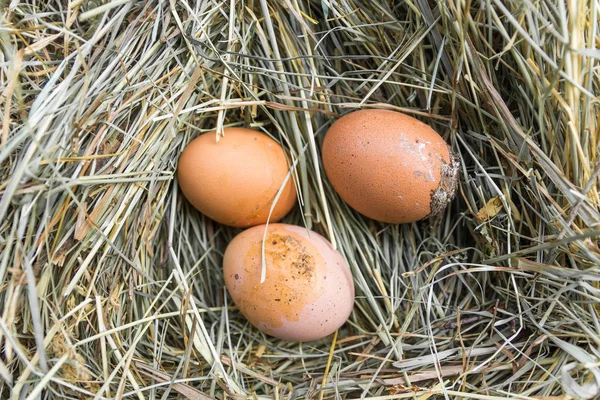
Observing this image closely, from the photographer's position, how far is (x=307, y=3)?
1210mm

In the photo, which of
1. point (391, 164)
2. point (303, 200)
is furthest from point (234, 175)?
point (391, 164)

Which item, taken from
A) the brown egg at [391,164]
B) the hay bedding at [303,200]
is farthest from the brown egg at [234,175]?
the brown egg at [391,164]

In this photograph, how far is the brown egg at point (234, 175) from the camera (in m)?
1.12

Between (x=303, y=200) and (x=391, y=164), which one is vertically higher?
(x=391, y=164)

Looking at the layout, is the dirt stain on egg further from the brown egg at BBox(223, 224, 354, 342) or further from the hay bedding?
the hay bedding

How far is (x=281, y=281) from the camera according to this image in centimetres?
110

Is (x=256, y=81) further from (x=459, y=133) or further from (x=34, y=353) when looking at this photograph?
(x=34, y=353)

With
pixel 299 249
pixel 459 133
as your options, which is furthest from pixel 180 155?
pixel 459 133

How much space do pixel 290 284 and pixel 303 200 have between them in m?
0.26

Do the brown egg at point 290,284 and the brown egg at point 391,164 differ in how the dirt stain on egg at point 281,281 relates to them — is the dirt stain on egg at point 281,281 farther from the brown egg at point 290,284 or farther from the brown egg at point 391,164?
the brown egg at point 391,164

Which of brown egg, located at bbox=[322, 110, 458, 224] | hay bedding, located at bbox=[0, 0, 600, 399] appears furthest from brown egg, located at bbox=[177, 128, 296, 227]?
brown egg, located at bbox=[322, 110, 458, 224]

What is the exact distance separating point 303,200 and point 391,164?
0.28 m

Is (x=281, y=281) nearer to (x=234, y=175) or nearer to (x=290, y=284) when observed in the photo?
(x=290, y=284)

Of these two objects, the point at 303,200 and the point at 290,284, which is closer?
the point at 290,284
